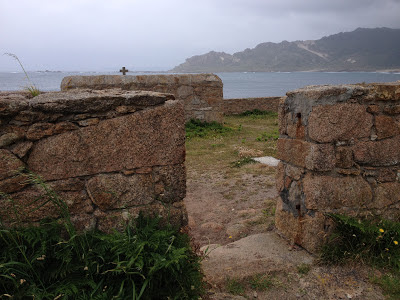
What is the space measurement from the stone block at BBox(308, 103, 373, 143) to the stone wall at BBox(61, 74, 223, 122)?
24.1 feet

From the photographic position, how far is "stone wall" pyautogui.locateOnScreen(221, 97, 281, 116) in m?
14.8

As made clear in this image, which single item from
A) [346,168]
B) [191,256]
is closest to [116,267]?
[191,256]

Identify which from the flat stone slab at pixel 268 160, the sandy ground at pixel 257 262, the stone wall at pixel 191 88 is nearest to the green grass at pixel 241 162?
the flat stone slab at pixel 268 160

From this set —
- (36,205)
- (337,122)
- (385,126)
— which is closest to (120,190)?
(36,205)

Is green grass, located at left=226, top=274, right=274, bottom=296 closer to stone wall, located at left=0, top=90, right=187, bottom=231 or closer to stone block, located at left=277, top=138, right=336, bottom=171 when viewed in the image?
stone wall, located at left=0, top=90, right=187, bottom=231

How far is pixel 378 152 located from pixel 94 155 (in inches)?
105

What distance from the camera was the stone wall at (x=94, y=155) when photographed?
2.10m

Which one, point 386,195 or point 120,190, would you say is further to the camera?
point 386,195

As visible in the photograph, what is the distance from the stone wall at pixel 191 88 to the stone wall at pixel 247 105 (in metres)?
3.96

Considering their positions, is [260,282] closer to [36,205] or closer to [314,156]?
[314,156]

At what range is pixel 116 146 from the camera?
2.28m

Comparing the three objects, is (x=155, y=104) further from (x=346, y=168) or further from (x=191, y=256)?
(x=346, y=168)

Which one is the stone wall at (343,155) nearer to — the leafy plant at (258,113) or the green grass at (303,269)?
the green grass at (303,269)

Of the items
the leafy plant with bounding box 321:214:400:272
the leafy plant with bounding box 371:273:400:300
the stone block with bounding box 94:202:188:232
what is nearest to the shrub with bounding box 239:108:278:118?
the leafy plant with bounding box 321:214:400:272
